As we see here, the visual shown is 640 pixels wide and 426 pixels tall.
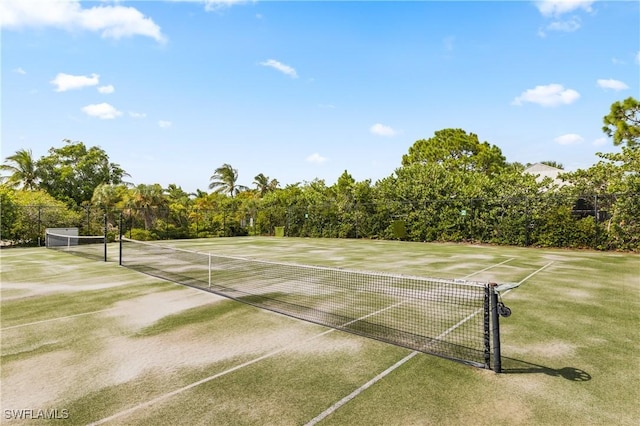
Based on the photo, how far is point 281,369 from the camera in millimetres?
5332

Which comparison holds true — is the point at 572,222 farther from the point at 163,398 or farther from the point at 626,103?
the point at 163,398

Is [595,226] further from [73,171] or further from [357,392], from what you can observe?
[73,171]

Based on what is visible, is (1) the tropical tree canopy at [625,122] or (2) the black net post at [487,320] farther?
(1) the tropical tree canopy at [625,122]

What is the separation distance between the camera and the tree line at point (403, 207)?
22219 millimetres

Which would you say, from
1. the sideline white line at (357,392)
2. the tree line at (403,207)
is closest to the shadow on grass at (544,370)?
the sideline white line at (357,392)

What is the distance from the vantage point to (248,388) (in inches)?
187

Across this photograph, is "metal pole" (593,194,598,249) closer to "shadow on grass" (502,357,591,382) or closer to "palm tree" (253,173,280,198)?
"shadow on grass" (502,357,591,382)

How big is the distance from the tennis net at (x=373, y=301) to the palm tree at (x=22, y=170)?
145ft

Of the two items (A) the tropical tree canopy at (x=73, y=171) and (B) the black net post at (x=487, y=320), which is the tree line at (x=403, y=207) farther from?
(B) the black net post at (x=487, y=320)

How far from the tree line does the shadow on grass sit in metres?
16.8

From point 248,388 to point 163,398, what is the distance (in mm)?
1083

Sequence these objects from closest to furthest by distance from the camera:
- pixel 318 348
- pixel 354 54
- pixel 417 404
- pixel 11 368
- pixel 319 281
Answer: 1. pixel 417 404
2. pixel 11 368
3. pixel 318 348
4. pixel 319 281
5. pixel 354 54

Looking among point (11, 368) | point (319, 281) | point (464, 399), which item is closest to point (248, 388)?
point (464, 399)

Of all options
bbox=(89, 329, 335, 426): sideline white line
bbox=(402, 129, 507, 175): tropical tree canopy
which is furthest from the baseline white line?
bbox=(402, 129, 507, 175): tropical tree canopy
